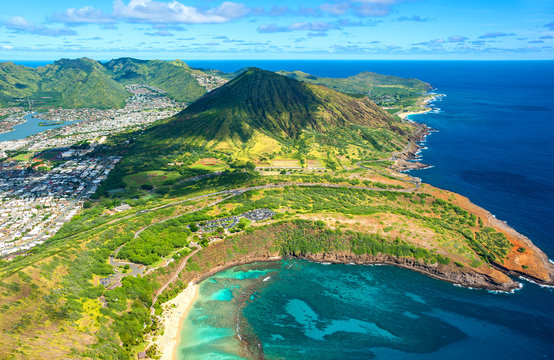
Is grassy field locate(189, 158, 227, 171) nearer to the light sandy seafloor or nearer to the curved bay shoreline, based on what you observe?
the curved bay shoreline

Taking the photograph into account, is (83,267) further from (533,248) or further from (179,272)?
(533,248)

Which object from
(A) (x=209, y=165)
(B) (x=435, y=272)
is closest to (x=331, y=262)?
(B) (x=435, y=272)

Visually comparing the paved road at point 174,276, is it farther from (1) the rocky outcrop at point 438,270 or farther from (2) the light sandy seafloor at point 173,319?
(1) the rocky outcrop at point 438,270

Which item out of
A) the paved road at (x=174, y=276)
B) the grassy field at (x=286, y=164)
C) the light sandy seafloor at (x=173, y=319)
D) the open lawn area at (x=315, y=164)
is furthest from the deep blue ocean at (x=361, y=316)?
the grassy field at (x=286, y=164)

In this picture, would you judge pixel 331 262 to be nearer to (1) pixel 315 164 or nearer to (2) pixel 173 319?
(2) pixel 173 319

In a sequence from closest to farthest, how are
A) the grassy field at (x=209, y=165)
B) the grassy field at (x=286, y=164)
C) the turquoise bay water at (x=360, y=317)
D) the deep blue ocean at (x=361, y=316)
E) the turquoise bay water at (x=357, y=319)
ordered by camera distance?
1. the turquoise bay water at (x=357, y=319)
2. the turquoise bay water at (x=360, y=317)
3. the deep blue ocean at (x=361, y=316)
4. the grassy field at (x=209, y=165)
5. the grassy field at (x=286, y=164)

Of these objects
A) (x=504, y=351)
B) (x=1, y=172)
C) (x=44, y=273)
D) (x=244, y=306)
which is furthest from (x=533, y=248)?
(x=1, y=172)
